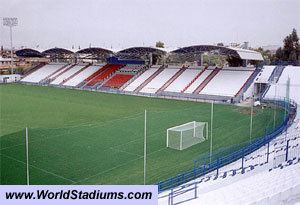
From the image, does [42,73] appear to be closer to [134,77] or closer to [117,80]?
A: [117,80]

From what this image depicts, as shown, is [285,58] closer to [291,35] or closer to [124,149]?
[291,35]

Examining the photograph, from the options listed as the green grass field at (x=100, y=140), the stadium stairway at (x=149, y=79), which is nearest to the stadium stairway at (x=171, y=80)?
the stadium stairway at (x=149, y=79)

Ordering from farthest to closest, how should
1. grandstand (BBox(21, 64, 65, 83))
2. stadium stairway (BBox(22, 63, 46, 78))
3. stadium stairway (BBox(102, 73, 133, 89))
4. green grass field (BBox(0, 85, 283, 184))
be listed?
stadium stairway (BBox(22, 63, 46, 78)), grandstand (BBox(21, 64, 65, 83)), stadium stairway (BBox(102, 73, 133, 89)), green grass field (BBox(0, 85, 283, 184))

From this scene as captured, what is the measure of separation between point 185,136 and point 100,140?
3.42m

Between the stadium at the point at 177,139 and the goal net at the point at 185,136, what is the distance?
0.15ft

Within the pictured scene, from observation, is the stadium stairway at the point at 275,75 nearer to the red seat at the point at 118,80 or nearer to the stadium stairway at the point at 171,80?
the stadium stairway at the point at 171,80

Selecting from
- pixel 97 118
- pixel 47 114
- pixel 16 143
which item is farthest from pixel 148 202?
pixel 47 114

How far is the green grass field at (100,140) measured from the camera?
1063 cm

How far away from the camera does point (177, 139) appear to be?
13641mm

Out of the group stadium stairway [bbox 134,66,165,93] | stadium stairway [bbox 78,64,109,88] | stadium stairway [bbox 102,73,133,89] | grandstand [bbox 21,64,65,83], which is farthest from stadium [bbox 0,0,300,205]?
grandstand [bbox 21,64,65,83]

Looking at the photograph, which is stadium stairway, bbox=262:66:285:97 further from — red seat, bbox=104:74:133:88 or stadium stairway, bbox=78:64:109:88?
stadium stairway, bbox=78:64:109:88

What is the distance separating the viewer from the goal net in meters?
13.5

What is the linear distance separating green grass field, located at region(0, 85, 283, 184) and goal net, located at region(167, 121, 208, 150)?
346mm

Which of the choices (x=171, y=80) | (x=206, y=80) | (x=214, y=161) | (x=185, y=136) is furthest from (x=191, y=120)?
(x=171, y=80)
